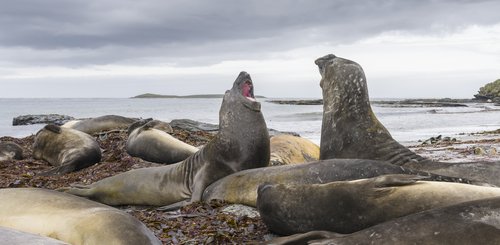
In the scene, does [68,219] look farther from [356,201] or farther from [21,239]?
[356,201]

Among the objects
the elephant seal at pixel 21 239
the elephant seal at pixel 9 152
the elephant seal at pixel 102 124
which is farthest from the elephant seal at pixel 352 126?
the elephant seal at pixel 102 124

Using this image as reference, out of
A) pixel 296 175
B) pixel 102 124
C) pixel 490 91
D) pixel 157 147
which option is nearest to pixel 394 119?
pixel 102 124

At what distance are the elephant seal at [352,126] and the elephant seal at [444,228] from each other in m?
2.58

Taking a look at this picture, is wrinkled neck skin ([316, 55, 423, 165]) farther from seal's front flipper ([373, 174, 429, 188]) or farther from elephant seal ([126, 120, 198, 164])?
elephant seal ([126, 120, 198, 164])

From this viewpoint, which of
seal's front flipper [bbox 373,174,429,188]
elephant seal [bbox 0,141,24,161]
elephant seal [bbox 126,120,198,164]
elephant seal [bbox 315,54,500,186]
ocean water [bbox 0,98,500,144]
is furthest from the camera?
ocean water [bbox 0,98,500,144]

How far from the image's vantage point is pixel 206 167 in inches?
276

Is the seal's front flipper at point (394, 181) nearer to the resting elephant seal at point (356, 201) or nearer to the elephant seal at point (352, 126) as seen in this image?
the resting elephant seal at point (356, 201)

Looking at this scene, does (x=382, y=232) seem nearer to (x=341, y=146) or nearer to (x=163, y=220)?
(x=163, y=220)

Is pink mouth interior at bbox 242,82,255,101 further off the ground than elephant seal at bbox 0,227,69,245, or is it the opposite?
pink mouth interior at bbox 242,82,255,101

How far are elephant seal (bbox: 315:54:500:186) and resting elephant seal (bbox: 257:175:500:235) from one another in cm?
184

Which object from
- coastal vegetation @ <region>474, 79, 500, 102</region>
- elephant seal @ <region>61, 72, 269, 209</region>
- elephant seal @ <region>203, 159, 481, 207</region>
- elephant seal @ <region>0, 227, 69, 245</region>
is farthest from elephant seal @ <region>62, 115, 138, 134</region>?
coastal vegetation @ <region>474, 79, 500, 102</region>

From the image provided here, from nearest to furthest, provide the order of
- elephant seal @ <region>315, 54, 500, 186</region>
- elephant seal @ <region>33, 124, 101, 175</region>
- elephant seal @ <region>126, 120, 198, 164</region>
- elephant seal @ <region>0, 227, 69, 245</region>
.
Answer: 1. elephant seal @ <region>0, 227, 69, 245</region>
2. elephant seal @ <region>315, 54, 500, 186</region>
3. elephant seal @ <region>33, 124, 101, 175</region>
4. elephant seal @ <region>126, 120, 198, 164</region>

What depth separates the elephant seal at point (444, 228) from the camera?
3234 millimetres

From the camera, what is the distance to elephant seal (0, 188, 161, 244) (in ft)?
12.1
